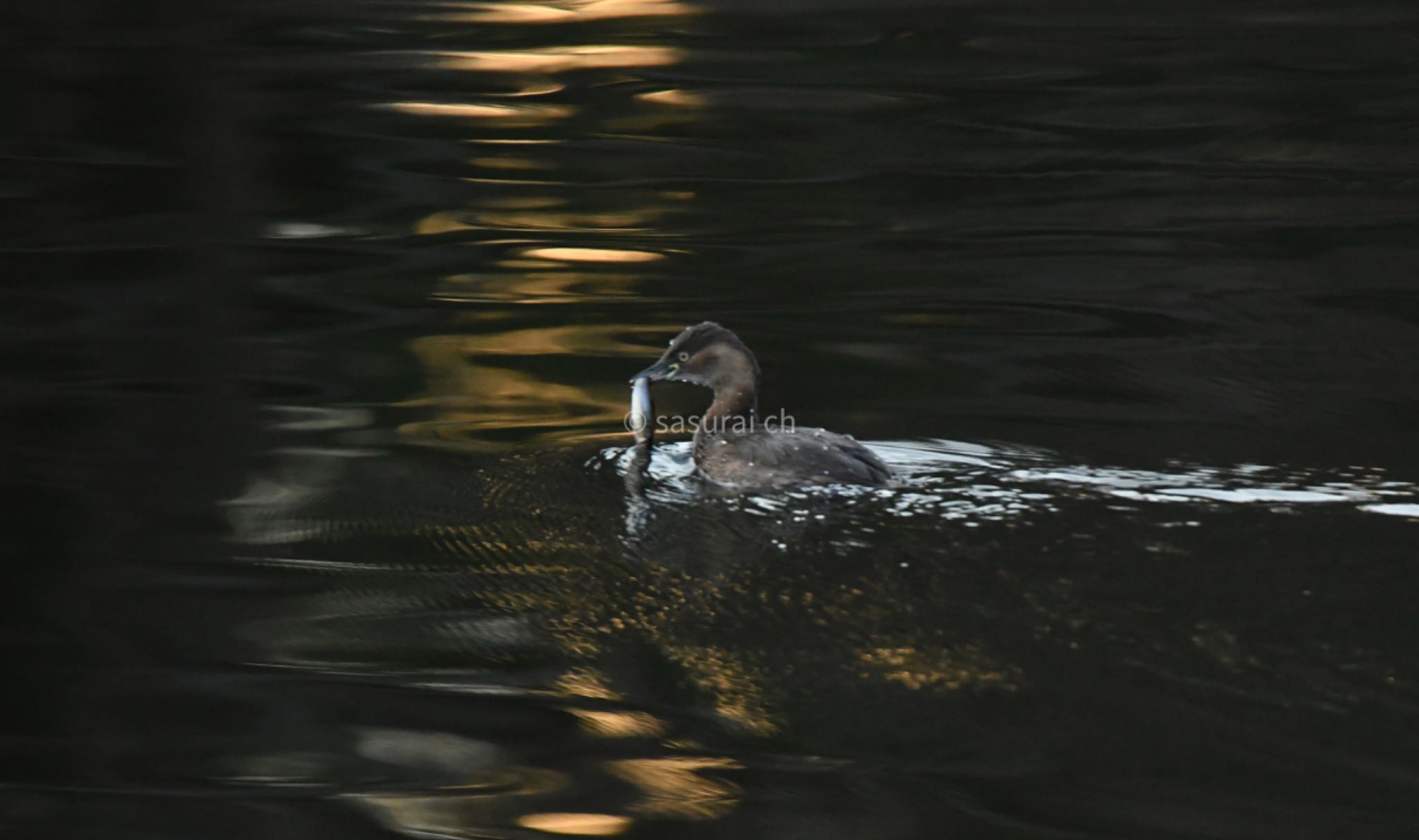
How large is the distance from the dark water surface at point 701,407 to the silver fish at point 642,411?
23cm

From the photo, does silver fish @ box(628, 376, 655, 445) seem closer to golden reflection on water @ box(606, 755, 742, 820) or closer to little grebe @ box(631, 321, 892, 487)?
little grebe @ box(631, 321, 892, 487)

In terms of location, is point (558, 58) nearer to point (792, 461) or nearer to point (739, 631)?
point (792, 461)

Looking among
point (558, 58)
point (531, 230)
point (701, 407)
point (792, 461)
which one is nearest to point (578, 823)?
point (792, 461)

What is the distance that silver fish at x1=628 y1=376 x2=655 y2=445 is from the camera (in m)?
7.46

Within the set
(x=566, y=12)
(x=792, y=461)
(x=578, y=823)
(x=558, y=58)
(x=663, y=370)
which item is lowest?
(x=578, y=823)

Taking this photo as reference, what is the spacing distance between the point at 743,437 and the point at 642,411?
445mm

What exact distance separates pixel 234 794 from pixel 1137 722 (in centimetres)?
222

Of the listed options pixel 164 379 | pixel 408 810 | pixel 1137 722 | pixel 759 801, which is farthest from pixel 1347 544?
pixel 164 379

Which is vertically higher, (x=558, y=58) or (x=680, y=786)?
(x=558, y=58)

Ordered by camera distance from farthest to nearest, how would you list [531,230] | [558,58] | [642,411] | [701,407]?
[558,58] → [531,230] → [701,407] → [642,411]

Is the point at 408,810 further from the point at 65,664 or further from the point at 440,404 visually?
the point at 440,404

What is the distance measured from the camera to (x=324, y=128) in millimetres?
14047

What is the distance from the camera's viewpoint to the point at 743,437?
7.27 metres

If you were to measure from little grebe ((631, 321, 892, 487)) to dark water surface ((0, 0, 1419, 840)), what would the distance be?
0.14m
